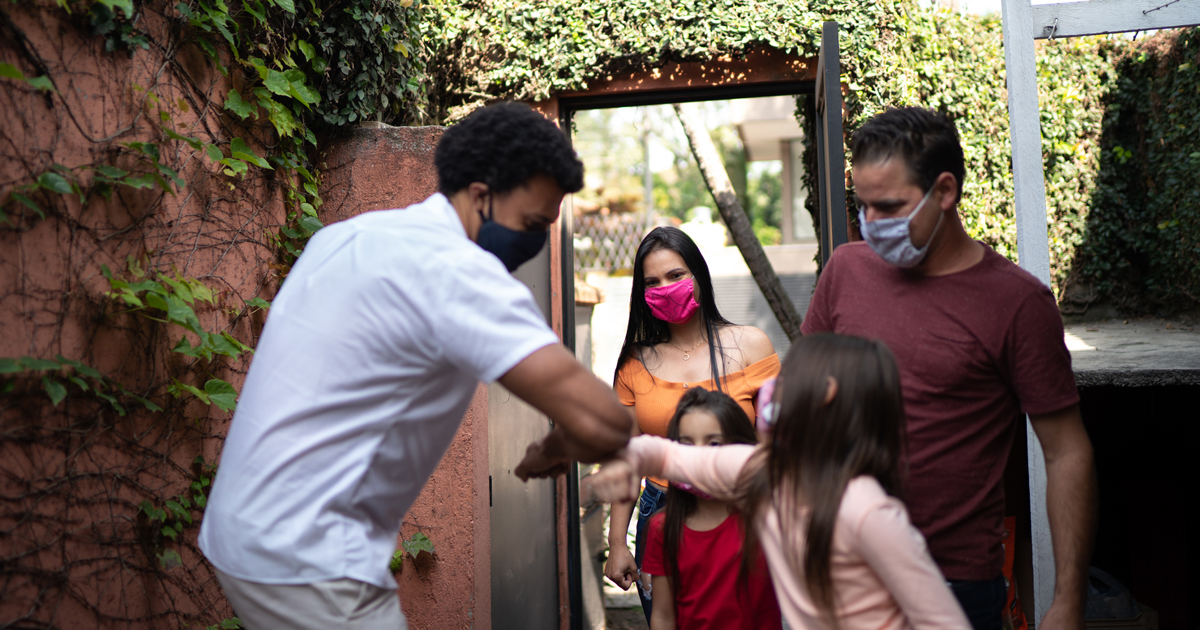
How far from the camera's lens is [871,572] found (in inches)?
62.7

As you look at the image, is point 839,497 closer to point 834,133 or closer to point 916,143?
point 916,143

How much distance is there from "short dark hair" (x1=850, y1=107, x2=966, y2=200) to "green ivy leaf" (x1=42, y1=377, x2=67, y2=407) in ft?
6.76

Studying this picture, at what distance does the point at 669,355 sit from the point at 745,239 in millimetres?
3587

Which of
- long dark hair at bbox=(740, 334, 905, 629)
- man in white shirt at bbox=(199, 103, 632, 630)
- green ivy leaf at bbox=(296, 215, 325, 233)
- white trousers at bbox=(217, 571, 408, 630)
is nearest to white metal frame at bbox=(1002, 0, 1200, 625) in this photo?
long dark hair at bbox=(740, 334, 905, 629)

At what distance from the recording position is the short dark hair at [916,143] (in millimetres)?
1967

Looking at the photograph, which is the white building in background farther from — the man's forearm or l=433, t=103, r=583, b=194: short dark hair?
l=433, t=103, r=583, b=194: short dark hair

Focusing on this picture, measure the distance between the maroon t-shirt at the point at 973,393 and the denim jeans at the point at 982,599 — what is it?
0.03 m

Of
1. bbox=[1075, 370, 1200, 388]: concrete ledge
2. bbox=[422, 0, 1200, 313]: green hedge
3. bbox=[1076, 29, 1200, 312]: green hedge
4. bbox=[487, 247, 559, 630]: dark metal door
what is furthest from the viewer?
bbox=[1076, 29, 1200, 312]: green hedge

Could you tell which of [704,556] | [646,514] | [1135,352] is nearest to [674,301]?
[646,514]

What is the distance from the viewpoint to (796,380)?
5.50ft

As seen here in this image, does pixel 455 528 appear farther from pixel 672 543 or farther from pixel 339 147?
pixel 339 147

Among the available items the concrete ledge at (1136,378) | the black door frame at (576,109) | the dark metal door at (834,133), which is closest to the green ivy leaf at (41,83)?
the dark metal door at (834,133)

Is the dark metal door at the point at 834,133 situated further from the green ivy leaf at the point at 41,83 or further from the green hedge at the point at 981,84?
the green ivy leaf at the point at 41,83

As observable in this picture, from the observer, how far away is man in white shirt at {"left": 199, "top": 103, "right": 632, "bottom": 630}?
1.50 metres
